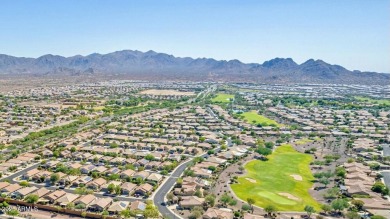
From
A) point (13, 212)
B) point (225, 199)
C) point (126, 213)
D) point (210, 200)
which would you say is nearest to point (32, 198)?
point (13, 212)

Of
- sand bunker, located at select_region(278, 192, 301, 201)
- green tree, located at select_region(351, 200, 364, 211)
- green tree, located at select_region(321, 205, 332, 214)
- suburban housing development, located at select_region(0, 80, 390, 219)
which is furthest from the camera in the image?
sand bunker, located at select_region(278, 192, 301, 201)

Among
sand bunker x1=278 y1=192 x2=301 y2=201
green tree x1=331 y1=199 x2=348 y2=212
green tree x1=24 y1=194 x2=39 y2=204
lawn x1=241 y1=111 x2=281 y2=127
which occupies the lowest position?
sand bunker x1=278 y1=192 x2=301 y2=201

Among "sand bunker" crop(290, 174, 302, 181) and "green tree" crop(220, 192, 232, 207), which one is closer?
"green tree" crop(220, 192, 232, 207)

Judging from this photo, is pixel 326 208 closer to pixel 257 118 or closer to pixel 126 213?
pixel 126 213

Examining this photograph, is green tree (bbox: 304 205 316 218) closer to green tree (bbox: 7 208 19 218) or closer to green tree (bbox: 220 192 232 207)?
green tree (bbox: 220 192 232 207)

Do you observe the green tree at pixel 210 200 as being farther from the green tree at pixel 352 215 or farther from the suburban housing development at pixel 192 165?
the green tree at pixel 352 215

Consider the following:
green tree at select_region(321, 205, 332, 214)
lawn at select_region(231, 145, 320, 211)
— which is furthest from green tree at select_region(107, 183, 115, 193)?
green tree at select_region(321, 205, 332, 214)

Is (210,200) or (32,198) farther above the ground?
(210,200)

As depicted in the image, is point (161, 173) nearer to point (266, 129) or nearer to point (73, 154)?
point (73, 154)
